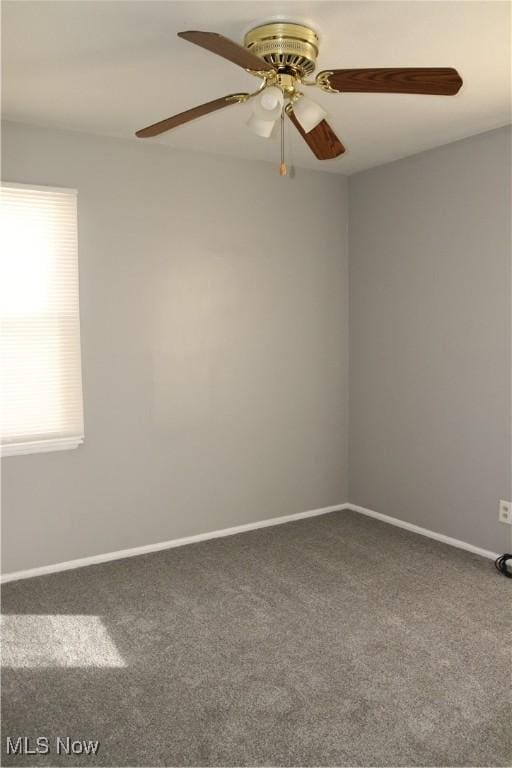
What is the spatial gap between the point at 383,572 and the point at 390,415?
46.7 inches

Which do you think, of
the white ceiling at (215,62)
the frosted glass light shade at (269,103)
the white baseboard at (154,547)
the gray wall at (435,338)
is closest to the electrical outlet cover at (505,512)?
the gray wall at (435,338)

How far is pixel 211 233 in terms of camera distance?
161 inches

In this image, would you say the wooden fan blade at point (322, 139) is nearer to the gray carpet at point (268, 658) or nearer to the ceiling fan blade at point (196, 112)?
the ceiling fan blade at point (196, 112)

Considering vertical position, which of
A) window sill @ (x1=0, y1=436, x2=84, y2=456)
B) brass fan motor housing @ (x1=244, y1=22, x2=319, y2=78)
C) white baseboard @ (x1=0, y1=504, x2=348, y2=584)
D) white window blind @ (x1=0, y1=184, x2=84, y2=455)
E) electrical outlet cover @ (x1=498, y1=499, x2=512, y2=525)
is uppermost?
brass fan motor housing @ (x1=244, y1=22, x2=319, y2=78)

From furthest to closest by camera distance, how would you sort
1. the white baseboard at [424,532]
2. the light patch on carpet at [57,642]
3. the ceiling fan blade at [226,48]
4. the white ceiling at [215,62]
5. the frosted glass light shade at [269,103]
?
the white baseboard at [424,532] < the light patch on carpet at [57,642] < the white ceiling at [215,62] < the frosted glass light shade at [269,103] < the ceiling fan blade at [226,48]

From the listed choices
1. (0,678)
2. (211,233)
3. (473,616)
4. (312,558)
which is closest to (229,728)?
(0,678)

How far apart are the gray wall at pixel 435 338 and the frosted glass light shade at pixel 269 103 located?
6.17 feet

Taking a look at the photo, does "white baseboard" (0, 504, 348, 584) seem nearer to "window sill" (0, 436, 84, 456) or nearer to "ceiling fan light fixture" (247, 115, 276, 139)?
"window sill" (0, 436, 84, 456)

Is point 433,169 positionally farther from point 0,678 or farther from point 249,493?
point 0,678

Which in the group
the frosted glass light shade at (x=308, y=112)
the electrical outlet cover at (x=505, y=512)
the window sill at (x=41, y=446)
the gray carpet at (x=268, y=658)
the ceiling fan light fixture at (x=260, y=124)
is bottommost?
the gray carpet at (x=268, y=658)

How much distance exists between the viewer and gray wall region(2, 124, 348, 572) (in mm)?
3664

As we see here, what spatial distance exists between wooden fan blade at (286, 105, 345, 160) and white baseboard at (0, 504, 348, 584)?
2.45 meters

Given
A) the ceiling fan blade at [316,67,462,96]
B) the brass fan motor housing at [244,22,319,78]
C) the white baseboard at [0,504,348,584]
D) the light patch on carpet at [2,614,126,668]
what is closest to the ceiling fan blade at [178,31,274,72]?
the ceiling fan blade at [316,67,462,96]

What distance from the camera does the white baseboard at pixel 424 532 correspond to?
3.84 m
